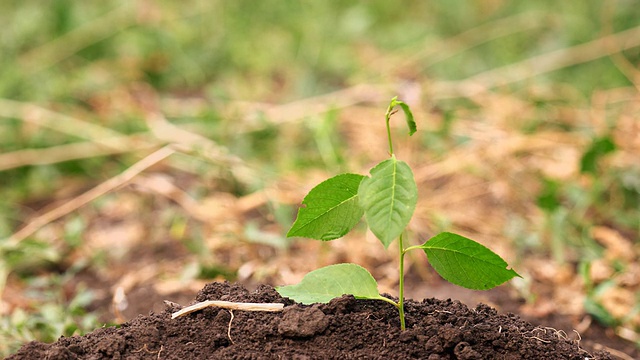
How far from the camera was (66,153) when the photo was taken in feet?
12.6

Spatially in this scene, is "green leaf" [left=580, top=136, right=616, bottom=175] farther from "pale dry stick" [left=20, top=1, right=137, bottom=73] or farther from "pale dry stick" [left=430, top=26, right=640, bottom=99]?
"pale dry stick" [left=20, top=1, right=137, bottom=73]

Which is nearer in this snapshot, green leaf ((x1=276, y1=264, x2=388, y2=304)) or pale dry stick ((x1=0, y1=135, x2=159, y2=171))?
green leaf ((x1=276, y1=264, x2=388, y2=304))

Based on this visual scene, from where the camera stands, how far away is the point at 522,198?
3.35m

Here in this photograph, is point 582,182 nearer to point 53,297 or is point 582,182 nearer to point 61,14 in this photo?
point 53,297

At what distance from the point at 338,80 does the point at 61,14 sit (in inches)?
69.9

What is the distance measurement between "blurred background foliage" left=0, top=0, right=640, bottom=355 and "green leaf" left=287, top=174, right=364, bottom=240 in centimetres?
77

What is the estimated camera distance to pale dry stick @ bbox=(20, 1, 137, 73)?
494 cm

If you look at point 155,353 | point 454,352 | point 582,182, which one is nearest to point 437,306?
point 454,352

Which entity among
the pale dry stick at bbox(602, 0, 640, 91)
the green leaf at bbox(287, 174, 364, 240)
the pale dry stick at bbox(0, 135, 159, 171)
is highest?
the pale dry stick at bbox(602, 0, 640, 91)

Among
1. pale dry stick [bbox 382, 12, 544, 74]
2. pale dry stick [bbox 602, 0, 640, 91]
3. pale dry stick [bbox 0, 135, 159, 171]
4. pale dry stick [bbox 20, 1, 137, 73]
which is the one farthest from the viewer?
pale dry stick [bbox 382, 12, 544, 74]

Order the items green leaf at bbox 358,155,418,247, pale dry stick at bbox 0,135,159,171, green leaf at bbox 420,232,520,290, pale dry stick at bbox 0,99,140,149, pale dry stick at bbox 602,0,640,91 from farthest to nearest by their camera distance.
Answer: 1. pale dry stick at bbox 602,0,640,91
2. pale dry stick at bbox 0,99,140,149
3. pale dry stick at bbox 0,135,159,171
4. green leaf at bbox 420,232,520,290
5. green leaf at bbox 358,155,418,247

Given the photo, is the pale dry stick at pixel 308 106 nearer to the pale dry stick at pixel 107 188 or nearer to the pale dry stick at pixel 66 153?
the pale dry stick at pixel 66 153

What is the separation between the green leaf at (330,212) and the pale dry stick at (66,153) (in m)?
2.42

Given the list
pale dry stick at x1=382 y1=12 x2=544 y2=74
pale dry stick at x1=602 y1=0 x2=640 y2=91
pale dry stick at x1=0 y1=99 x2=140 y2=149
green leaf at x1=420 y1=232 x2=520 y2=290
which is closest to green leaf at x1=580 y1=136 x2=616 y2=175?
pale dry stick at x1=602 y1=0 x2=640 y2=91
